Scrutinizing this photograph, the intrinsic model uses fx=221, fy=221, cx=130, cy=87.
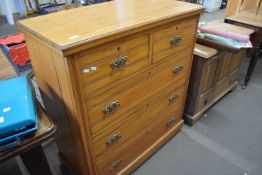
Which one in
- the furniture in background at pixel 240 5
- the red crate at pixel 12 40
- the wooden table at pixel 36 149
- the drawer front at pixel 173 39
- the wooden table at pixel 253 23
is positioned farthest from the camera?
the furniture in background at pixel 240 5

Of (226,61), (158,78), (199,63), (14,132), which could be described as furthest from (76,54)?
(226,61)

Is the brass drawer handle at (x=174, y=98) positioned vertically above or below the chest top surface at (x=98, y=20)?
below

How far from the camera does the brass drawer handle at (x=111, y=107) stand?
1.09 meters

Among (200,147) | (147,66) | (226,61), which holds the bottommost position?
(200,147)

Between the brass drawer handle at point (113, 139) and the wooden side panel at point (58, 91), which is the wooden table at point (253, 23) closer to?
the brass drawer handle at point (113, 139)

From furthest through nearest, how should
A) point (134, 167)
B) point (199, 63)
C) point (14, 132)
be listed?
point (199, 63)
point (134, 167)
point (14, 132)

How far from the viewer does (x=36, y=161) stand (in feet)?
2.83

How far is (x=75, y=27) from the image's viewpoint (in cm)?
97

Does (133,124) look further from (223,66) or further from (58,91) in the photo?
(223,66)

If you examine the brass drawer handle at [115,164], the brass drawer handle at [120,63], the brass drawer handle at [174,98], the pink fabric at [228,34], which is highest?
the brass drawer handle at [120,63]

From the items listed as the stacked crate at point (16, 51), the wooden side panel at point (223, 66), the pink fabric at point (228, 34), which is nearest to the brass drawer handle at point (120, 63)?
the pink fabric at point (228, 34)

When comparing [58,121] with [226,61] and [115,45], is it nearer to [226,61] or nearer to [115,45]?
[115,45]

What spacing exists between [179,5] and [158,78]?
0.45 meters

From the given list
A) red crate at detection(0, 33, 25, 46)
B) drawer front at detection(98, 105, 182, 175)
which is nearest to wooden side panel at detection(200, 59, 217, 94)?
drawer front at detection(98, 105, 182, 175)
